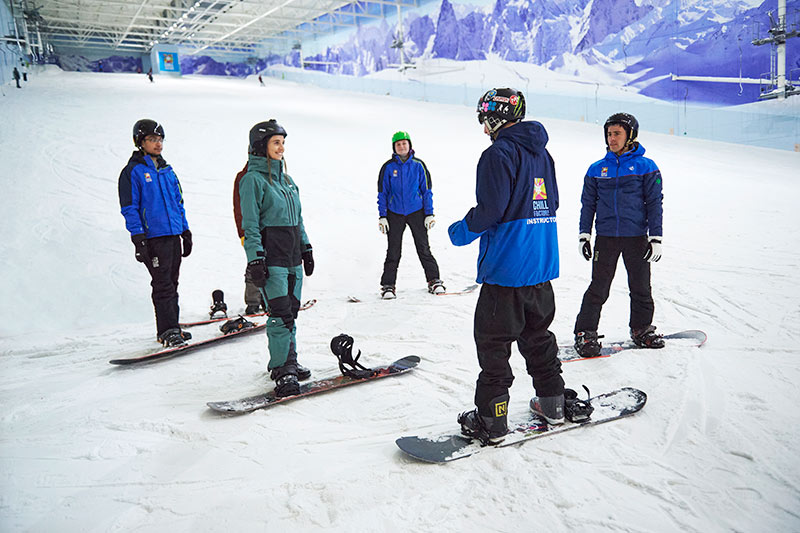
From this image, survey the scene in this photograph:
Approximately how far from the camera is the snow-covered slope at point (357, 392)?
2008 millimetres

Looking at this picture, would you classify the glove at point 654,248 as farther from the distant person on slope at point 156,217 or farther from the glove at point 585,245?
the distant person on slope at point 156,217

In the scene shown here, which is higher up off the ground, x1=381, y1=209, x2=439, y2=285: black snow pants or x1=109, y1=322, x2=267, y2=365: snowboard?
x1=381, y1=209, x2=439, y2=285: black snow pants

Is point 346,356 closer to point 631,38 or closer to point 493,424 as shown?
point 493,424

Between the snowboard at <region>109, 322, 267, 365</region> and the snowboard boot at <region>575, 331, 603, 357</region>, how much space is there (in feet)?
9.18

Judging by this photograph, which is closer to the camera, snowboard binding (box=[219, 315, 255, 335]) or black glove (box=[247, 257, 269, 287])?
black glove (box=[247, 257, 269, 287])

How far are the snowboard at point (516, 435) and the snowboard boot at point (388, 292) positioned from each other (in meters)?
3.04

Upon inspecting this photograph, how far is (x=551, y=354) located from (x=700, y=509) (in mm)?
867

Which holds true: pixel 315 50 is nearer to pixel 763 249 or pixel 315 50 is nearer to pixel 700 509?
pixel 763 249

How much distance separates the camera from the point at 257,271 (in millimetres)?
3057

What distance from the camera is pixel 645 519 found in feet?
6.15

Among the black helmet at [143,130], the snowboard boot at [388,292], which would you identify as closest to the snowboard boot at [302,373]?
the snowboard boot at [388,292]

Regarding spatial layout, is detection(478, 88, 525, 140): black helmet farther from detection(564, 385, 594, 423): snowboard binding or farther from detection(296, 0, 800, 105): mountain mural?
detection(296, 0, 800, 105): mountain mural

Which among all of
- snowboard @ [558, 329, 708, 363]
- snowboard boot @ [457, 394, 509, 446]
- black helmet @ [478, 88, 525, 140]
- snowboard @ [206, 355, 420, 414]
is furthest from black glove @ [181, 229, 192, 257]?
snowboard @ [558, 329, 708, 363]

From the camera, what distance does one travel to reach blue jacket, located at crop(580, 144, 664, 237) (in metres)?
3.52
